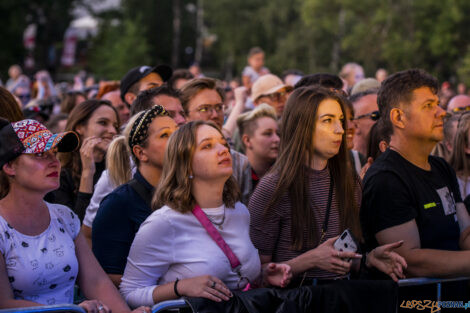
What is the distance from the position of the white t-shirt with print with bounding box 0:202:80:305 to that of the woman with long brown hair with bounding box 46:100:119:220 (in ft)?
3.42

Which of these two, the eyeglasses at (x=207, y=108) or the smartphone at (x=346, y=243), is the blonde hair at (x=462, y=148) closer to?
the eyeglasses at (x=207, y=108)

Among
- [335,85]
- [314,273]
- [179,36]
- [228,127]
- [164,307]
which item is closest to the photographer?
[164,307]

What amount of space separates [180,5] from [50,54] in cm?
1491

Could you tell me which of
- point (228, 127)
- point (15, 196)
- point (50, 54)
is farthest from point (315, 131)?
point (50, 54)

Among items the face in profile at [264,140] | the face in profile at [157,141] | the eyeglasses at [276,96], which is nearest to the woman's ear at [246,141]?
the face in profile at [264,140]

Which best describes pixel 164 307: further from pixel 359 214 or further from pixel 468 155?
pixel 468 155

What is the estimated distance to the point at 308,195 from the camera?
3.64 m

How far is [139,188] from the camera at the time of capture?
3877mm

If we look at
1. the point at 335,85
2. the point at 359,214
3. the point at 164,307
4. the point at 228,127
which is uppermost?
the point at 335,85

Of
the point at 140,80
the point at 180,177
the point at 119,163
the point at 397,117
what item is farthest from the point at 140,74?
the point at 397,117

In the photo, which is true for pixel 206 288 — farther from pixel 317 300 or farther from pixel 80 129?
pixel 80 129

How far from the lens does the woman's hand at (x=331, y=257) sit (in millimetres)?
3266

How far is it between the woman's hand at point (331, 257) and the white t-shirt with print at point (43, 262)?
4.38 feet

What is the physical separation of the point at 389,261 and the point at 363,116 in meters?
2.57
